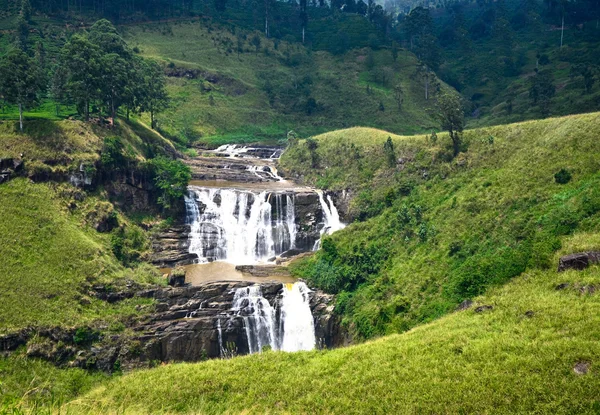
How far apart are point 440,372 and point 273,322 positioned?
1759cm

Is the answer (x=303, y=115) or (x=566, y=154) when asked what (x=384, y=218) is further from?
(x=303, y=115)

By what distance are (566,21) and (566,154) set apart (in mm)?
101172

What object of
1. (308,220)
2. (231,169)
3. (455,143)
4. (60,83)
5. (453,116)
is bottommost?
(308,220)

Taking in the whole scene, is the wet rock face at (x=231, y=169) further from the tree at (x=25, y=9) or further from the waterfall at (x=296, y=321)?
the tree at (x=25, y=9)

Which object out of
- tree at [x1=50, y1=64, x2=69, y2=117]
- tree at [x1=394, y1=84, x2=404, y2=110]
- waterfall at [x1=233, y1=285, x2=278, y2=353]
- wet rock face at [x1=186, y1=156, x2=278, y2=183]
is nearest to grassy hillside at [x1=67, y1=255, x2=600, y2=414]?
waterfall at [x1=233, y1=285, x2=278, y2=353]

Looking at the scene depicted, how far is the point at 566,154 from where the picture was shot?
33.6 metres

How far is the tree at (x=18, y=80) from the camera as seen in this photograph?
41.0 metres

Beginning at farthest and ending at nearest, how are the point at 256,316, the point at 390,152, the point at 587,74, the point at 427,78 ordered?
the point at 427,78, the point at 587,74, the point at 390,152, the point at 256,316

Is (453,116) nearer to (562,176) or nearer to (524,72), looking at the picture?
(562,176)

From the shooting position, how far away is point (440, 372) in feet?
60.2

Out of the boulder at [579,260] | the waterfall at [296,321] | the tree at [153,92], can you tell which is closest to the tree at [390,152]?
the waterfall at [296,321]

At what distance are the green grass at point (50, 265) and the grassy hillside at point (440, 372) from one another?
8.48 m

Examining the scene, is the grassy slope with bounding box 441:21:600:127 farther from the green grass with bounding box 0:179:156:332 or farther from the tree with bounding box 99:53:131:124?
the green grass with bounding box 0:179:156:332

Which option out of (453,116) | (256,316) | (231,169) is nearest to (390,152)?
(453,116)
